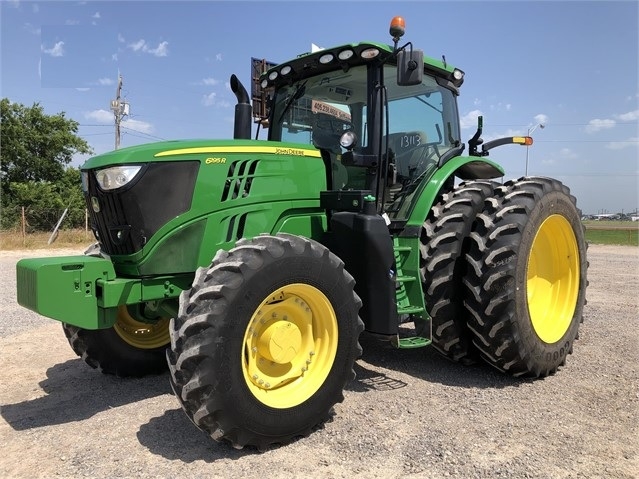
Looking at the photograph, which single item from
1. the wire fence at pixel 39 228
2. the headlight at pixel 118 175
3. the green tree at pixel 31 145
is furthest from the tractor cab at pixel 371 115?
the green tree at pixel 31 145

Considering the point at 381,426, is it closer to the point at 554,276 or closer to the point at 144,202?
the point at 144,202

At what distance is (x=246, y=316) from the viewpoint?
Result: 3.07 m

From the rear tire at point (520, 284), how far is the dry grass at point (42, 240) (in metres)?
18.2

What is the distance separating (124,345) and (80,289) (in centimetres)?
135

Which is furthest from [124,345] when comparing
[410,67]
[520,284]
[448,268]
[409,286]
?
[520,284]

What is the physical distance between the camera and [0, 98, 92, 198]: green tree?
2914 centimetres

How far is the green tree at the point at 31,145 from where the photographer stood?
29.1m

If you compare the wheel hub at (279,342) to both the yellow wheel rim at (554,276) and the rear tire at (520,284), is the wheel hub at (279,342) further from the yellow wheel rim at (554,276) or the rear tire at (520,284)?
the yellow wheel rim at (554,276)

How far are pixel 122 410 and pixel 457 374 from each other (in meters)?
2.81

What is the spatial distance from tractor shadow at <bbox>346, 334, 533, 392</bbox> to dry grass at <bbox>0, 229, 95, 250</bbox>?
17.2 meters

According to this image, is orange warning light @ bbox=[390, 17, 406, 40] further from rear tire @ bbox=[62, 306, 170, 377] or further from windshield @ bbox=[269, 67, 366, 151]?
rear tire @ bbox=[62, 306, 170, 377]

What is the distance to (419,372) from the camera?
15.3 feet

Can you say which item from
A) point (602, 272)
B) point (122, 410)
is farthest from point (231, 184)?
point (602, 272)

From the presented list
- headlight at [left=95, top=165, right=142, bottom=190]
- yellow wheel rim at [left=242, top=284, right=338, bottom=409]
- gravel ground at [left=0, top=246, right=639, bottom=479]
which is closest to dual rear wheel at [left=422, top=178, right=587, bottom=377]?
gravel ground at [left=0, top=246, right=639, bottom=479]
